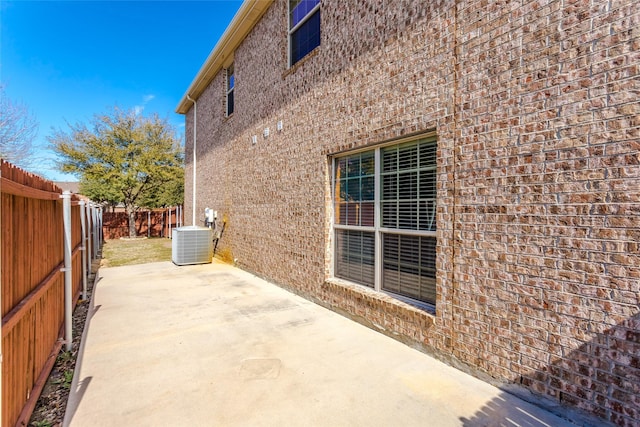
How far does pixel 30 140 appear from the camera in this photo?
12.8 metres

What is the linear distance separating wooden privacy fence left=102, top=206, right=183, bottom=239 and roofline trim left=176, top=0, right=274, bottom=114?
34.3 feet

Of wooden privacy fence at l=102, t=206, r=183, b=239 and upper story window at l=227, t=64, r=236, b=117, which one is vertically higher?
upper story window at l=227, t=64, r=236, b=117

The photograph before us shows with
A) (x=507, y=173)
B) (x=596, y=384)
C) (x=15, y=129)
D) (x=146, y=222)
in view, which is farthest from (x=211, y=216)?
(x=146, y=222)

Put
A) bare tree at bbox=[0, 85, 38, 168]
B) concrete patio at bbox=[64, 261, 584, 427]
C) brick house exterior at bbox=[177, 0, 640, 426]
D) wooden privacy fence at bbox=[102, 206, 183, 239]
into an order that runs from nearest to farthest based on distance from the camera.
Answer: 1. brick house exterior at bbox=[177, 0, 640, 426]
2. concrete patio at bbox=[64, 261, 584, 427]
3. bare tree at bbox=[0, 85, 38, 168]
4. wooden privacy fence at bbox=[102, 206, 183, 239]

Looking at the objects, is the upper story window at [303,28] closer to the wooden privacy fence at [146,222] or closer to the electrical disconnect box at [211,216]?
the electrical disconnect box at [211,216]

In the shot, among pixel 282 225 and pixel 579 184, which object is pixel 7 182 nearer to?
pixel 579 184

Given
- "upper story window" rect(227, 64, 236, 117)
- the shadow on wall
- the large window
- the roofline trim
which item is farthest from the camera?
"upper story window" rect(227, 64, 236, 117)

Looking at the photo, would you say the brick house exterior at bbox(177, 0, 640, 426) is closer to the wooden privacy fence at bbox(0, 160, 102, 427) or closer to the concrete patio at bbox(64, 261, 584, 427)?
the concrete patio at bbox(64, 261, 584, 427)

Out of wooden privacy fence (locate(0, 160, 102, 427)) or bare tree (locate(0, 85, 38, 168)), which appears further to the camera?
bare tree (locate(0, 85, 38, 168))

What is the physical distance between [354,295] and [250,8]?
22.0ft

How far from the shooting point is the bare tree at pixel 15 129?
1152cm

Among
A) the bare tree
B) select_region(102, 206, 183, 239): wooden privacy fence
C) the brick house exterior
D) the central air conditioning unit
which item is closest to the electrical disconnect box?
the central air conditioning unit

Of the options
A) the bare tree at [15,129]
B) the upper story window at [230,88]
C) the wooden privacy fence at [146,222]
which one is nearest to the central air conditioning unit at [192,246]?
the upper story window at [230,88]

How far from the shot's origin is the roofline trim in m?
7.11
